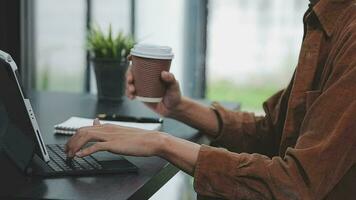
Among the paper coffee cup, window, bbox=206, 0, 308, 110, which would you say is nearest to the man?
the paper coffee cup

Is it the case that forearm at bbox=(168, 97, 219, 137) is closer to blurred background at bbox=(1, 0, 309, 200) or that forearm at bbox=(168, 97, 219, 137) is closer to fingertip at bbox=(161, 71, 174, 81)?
fingertip at bbox=(161, 71, 174, 81)

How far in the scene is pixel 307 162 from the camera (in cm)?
130

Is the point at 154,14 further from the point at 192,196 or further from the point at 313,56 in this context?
the point at 313,56

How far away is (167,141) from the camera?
55.7 inches

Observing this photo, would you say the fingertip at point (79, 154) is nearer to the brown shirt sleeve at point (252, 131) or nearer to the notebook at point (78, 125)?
the notebook at point (78, 125)

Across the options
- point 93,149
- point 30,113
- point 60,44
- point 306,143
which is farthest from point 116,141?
point 60,44

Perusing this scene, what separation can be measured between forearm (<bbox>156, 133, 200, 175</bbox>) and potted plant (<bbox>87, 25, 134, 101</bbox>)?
37.7 inches

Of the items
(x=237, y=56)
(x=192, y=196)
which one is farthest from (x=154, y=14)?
(x=192, y=196)

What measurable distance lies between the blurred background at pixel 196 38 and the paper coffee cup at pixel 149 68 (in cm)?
224

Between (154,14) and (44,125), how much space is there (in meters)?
2.65

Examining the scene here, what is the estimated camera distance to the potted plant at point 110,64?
234 cm

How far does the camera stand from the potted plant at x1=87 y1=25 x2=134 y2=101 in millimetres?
2338

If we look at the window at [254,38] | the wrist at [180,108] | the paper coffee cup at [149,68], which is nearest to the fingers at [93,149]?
the paper coffee cup at [149,68]

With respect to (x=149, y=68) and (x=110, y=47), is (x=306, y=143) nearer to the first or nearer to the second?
(x=149, y=68)
